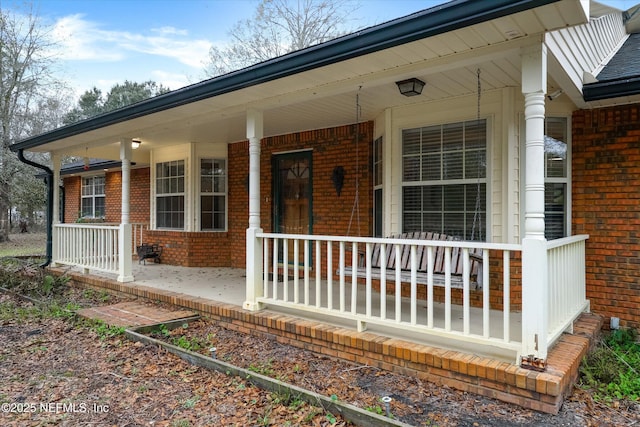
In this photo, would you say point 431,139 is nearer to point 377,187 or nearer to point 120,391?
point 377,187

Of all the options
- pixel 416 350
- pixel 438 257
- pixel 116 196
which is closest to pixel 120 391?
pixel 416 350

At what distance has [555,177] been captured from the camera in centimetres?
448

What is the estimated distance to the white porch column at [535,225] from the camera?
285 cm

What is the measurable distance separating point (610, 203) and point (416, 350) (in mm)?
2722

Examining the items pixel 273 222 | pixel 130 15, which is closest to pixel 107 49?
pixel 130 15

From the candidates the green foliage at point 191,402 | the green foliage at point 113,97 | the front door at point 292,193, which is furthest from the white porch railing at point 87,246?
the green foliage at point 113,97

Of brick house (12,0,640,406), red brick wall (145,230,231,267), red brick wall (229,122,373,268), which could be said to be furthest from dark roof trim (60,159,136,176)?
red brick wall (229,122,373,268)

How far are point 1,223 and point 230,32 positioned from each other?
1297 cm

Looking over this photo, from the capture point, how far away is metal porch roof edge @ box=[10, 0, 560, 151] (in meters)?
2.60

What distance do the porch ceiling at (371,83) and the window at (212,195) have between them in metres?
1.13

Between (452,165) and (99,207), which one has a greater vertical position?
(452,165)

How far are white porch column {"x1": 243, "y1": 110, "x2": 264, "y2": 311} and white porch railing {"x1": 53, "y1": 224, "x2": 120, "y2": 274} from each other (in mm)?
3064

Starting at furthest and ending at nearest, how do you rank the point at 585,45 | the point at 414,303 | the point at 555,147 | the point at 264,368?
the point at 555,147 → the point at 585,45 → the point at 264,368 → the point at 414,303

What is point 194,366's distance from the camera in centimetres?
368
